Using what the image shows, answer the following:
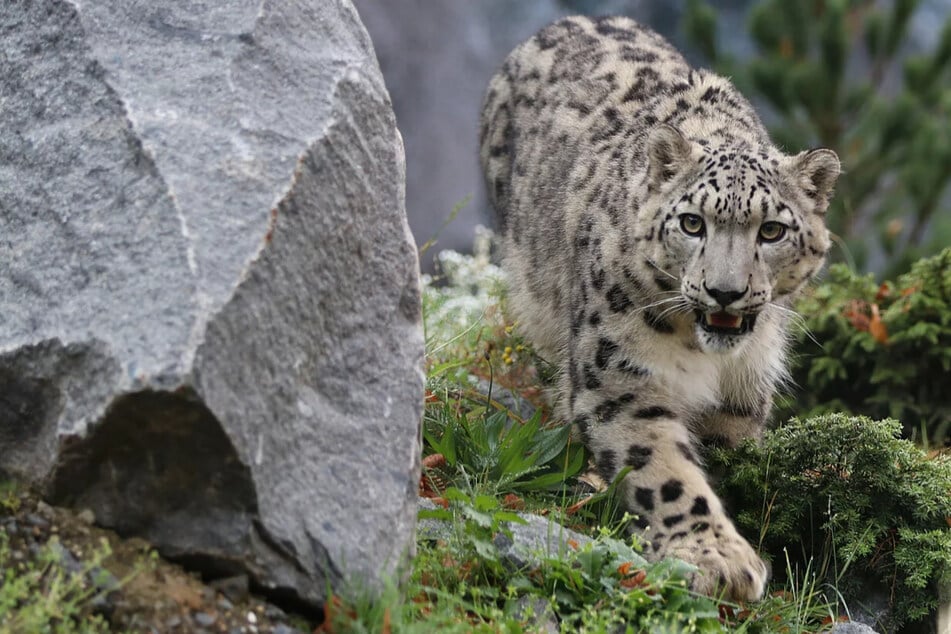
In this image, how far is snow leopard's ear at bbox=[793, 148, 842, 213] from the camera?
5.36m

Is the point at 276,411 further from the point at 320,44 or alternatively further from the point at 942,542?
the point at 942,542

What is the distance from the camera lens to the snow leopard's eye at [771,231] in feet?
17.0

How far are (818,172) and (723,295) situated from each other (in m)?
0.84

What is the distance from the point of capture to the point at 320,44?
4.13m

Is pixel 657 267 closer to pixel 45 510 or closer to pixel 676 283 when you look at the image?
pixel 676 283

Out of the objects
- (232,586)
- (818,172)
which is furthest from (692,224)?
(232,586)

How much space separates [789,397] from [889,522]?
280 centimetres

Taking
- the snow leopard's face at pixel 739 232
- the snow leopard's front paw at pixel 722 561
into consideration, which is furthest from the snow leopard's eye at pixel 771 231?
the snow leopard's front paw at pixel 722 561

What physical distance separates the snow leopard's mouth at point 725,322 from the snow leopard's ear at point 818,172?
650 mm

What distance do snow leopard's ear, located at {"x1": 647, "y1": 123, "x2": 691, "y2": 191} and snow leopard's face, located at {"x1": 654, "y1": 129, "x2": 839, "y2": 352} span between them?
4cm

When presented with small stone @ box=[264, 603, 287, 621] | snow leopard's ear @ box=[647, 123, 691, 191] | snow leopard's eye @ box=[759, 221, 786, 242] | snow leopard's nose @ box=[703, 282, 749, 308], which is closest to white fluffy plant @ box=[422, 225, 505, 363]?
snow leopard's ear @ box=[647, 123, 691, 191]

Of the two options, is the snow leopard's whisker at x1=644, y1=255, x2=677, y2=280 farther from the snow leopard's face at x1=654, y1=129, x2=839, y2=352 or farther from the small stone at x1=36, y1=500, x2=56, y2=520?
the small stone at x1=36, y1=500, x2=56, y2=520

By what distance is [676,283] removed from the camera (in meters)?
5.35

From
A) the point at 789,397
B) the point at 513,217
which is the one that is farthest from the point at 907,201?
the point at 513,217
